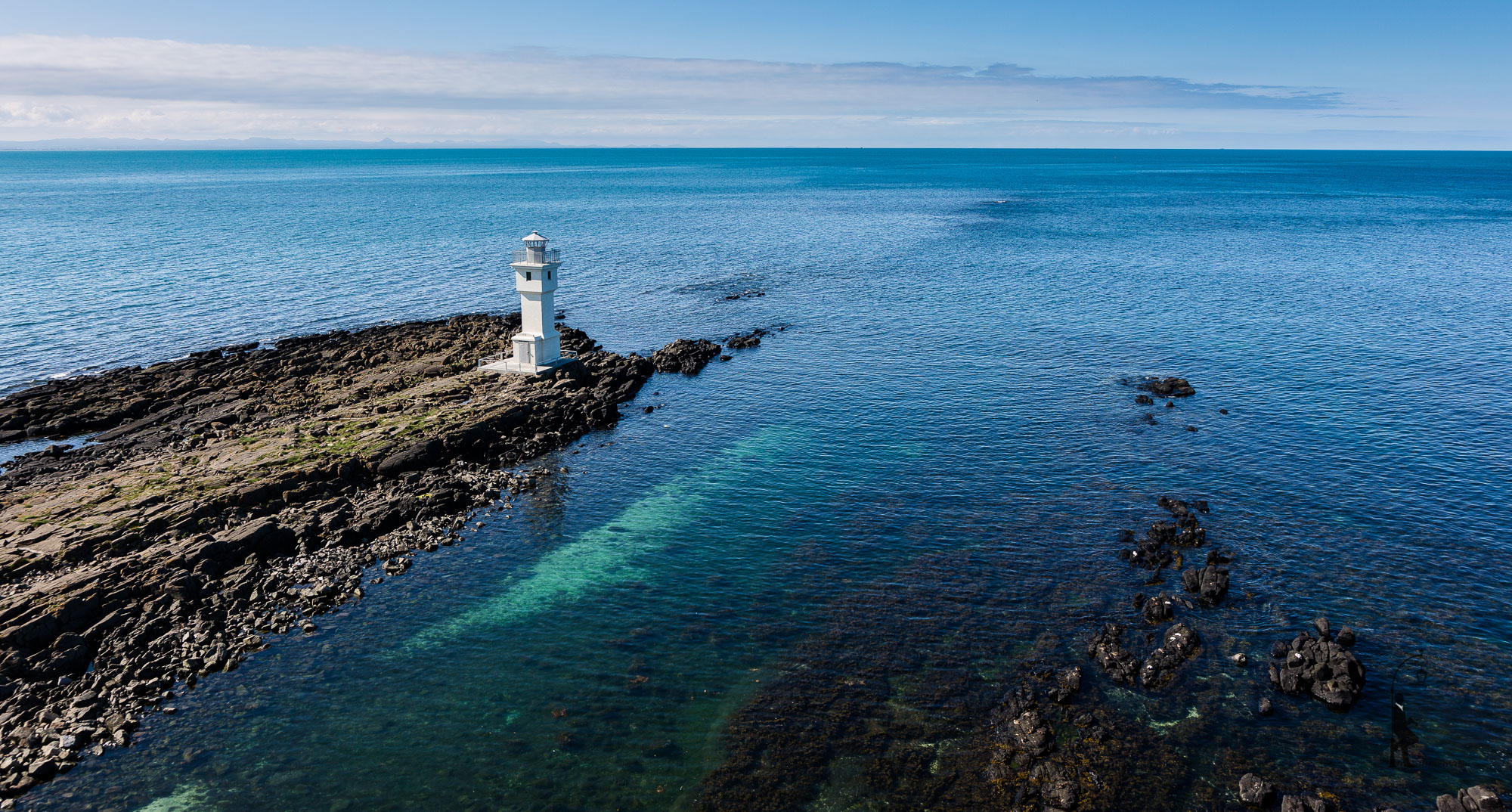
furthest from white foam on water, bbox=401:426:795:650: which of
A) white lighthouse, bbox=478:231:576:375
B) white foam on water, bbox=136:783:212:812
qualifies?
white lighthouse, bbox=478:231:576:375

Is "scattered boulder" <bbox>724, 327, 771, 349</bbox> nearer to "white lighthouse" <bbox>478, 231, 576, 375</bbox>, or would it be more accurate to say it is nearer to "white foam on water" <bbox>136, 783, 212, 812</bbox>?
"white lighthouse" <bbox>478, 231, 576, 375</bbox>

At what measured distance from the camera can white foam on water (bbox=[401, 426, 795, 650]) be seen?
28702 mm

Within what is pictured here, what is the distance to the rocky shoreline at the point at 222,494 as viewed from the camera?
24781 millimetres

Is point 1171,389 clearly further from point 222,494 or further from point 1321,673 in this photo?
point 222,494

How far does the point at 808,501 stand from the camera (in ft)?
122

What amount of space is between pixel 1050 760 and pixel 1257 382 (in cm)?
4123

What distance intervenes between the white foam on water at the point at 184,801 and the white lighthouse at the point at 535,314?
1308 inches

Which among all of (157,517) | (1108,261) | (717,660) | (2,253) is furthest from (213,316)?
(1108,261)

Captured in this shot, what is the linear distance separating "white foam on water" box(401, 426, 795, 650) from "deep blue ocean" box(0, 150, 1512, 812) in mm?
152

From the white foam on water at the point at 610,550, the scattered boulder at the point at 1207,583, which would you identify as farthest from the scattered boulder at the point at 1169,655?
the white foam on water at the point at 610,550

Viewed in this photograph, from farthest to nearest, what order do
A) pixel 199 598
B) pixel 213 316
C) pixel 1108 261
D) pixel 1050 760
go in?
pixel 1108 261, pixel 213 316, pixel 199 598, pixel 1050 760

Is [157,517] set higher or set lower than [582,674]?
higher

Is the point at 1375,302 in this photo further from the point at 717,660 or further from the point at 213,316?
the point at 213,316

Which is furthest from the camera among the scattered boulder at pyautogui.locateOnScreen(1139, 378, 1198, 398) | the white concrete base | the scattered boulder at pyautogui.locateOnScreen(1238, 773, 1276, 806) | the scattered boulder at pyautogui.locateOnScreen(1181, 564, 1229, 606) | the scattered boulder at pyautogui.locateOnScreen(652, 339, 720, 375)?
the scattered boulder at pyautogui.locateOnScreen(652, 339, 720, 375)
